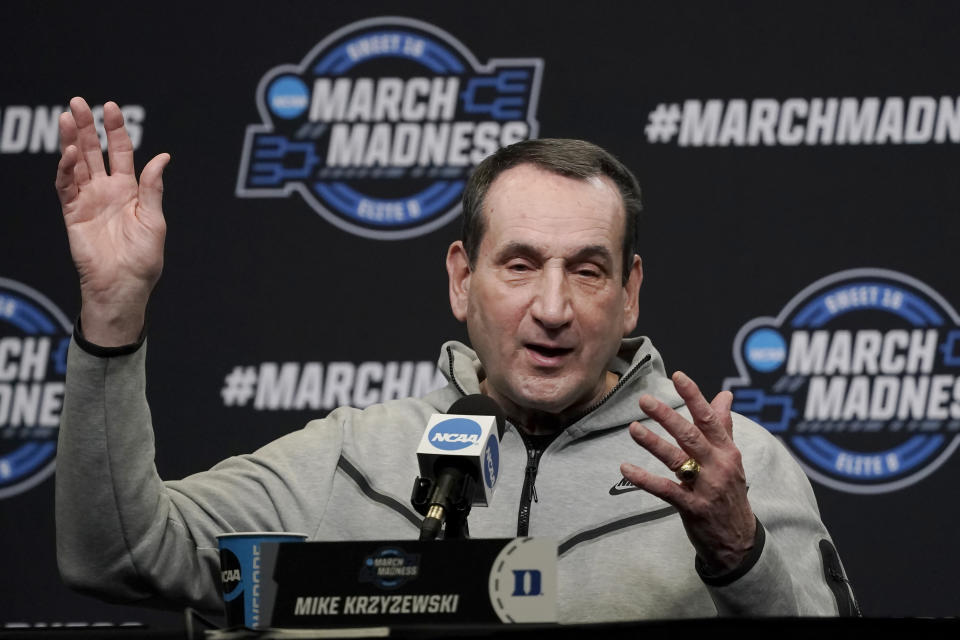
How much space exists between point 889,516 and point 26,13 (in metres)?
2.56

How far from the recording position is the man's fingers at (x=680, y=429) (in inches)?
65.5

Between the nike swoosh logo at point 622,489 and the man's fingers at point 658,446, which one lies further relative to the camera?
the nike swoosh logo at point 622,489

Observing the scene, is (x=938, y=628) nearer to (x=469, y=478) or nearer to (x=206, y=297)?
(x=469, y=478)

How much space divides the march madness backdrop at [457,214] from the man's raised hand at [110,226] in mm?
1317

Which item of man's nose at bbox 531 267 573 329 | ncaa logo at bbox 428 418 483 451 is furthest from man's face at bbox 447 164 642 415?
ncaa logo at bbox 428 418 483 451

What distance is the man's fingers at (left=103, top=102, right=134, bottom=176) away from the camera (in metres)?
1.93

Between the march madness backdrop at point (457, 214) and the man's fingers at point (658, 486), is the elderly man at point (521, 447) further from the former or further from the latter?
the march madness backdrop at point (457, 214)

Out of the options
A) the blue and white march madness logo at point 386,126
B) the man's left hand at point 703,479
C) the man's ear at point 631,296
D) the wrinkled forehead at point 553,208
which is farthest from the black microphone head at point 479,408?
the blue and white march madness logo at point 386,126

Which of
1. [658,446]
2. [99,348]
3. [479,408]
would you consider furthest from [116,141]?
[658,446]

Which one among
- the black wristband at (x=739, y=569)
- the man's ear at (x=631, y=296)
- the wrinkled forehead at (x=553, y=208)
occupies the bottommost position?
the black wristband at (x=739, y=569)

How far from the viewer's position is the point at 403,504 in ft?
7.18

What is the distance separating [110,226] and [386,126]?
1.48 metres

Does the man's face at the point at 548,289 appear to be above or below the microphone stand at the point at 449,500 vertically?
above

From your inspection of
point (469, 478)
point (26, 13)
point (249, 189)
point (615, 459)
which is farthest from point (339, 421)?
point (26, 13)
